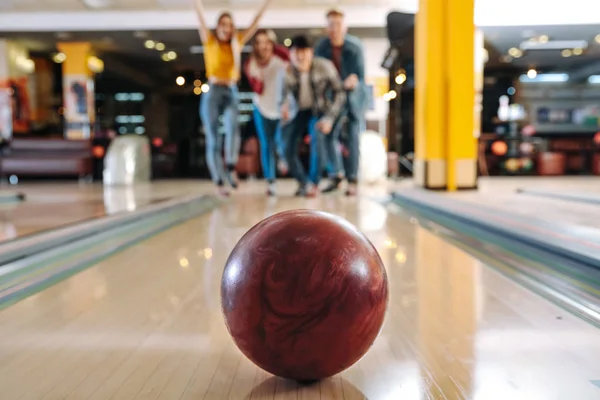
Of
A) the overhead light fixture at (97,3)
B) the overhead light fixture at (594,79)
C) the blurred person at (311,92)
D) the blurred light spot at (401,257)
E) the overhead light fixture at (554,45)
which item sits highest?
the overhead light fixture at (97,3)

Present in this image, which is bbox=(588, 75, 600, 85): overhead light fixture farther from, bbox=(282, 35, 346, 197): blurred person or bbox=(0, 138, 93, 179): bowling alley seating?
bbox=(282, 35, 346, 197): blurred person

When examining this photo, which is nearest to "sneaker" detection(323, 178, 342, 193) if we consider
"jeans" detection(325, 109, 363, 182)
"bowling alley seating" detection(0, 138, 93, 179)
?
"jeans" detection(325, 109, 363, 182)

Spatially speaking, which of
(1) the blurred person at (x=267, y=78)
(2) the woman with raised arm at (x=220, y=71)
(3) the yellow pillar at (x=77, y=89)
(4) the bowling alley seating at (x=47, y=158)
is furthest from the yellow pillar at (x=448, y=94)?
(3) the yellow pillar at (x=77, y=89)

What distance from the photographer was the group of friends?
5727 mm

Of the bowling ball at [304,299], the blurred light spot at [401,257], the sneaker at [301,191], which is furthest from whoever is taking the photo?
the sneaker at [301,191]

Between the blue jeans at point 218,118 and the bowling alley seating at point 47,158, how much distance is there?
7539mm

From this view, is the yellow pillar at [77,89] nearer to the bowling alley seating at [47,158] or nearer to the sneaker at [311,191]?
the bowling alley seating at [47,158]

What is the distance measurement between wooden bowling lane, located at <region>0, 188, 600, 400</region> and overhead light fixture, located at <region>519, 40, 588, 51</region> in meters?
13.9

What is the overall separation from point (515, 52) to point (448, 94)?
1061 cm

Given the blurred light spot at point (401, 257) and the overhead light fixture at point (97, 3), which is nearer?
the blurred light spot at point (401, 257)

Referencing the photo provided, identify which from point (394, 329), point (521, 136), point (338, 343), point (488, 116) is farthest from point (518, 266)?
point (488, 116)

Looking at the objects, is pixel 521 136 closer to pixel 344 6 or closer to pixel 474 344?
pixel 344 6

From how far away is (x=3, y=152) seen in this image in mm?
12898

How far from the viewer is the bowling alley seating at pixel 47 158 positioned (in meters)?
12.7
